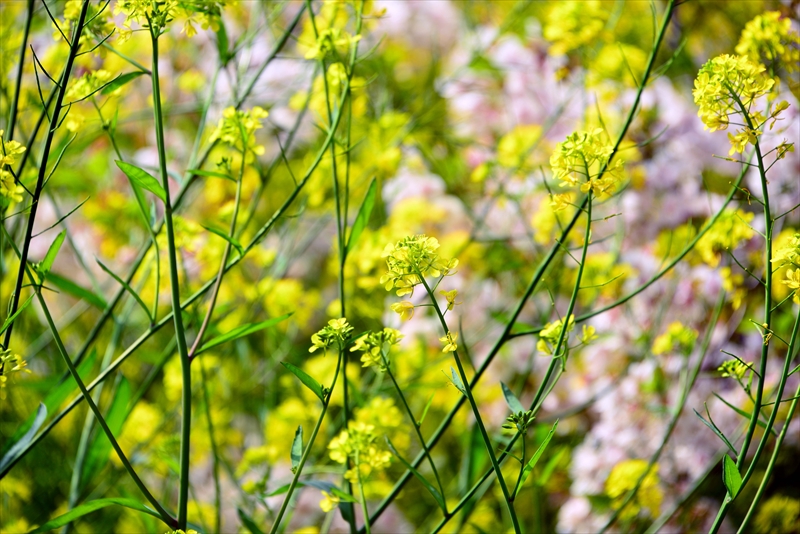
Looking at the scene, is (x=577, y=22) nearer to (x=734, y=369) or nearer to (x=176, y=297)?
(x=734, y=369)

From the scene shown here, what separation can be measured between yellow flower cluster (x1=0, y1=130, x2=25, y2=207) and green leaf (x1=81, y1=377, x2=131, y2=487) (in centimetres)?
22

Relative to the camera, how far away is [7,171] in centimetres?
49

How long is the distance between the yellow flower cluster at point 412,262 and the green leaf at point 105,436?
0.35 meters

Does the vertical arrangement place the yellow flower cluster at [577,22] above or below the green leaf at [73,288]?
above

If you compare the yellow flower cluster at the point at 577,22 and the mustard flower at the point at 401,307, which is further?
the yellow flower cluster at the point at 577,22

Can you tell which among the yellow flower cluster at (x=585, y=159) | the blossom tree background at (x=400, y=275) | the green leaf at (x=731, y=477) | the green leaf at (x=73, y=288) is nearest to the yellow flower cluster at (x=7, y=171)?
the blossom tree background at (x=400, y=275)

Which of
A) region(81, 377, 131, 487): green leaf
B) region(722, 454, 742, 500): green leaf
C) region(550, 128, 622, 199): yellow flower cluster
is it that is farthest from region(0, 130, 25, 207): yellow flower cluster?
region(722, 454, 742, 500): green leaf

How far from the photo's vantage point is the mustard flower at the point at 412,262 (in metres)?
0.46

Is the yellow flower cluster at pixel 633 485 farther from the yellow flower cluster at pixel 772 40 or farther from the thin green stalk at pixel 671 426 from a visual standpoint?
the yellow flower cluster at pixel 772 40

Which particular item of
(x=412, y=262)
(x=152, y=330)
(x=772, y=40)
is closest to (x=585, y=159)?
(x=412, y=262)

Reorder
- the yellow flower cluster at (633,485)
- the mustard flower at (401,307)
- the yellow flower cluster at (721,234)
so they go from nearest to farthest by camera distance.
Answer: the mustard flower at (401,307) < the yellow flower cluster at (721,234) < the yellow flower cluster at (633,485)

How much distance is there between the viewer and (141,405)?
47.5 inches

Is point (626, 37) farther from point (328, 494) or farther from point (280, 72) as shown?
point (328, 494)

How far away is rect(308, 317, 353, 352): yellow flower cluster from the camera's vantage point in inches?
19.1
